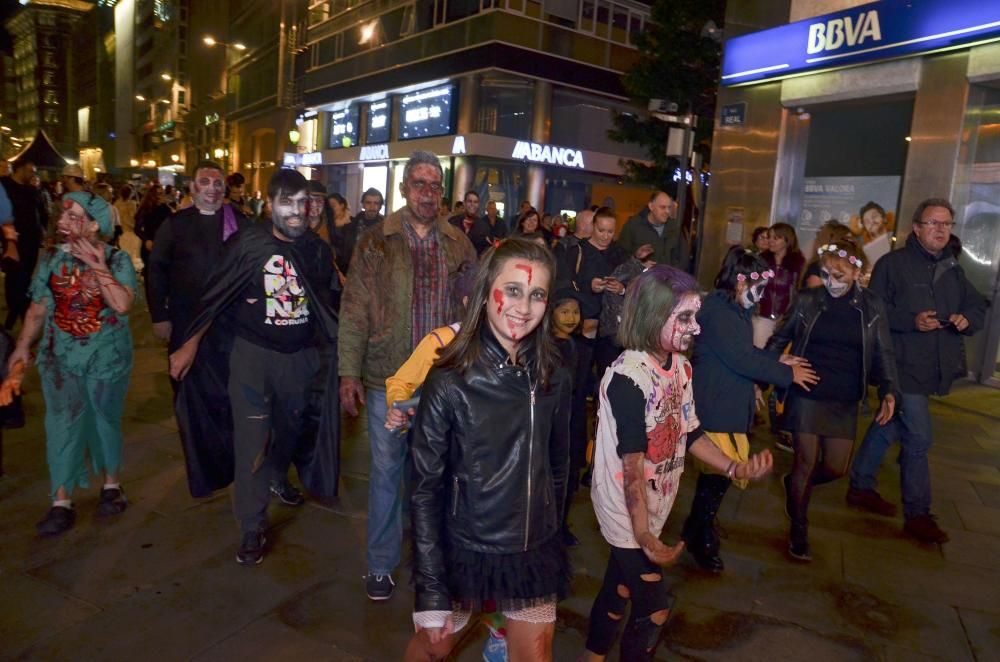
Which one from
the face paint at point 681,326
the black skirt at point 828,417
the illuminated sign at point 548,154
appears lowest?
the black skirt at point 828,417

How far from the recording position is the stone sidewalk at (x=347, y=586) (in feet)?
10.8

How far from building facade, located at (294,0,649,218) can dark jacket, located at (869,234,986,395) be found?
20176mm

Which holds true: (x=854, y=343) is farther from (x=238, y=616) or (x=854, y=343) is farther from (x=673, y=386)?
(x=238, y=616)

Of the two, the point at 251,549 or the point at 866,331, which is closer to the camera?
the point at 251,549

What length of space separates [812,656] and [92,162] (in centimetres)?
7740

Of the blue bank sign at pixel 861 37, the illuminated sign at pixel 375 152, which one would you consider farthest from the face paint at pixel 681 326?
the illuminated sign at pixel 375 152

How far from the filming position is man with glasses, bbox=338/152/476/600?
A: 361 centimetres

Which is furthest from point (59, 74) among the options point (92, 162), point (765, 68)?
point (765, 68)

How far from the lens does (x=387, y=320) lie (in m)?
3.64

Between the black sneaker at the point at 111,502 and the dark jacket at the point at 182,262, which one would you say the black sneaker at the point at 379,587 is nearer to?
the black sneaker at the point at 111,502

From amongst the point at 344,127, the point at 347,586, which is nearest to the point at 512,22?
the point at 344,127

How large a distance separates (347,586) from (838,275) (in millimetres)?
3227

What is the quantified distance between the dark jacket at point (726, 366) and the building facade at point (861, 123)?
4.36 meters

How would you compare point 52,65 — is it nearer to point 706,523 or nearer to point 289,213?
point 289,213
